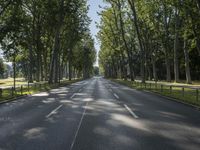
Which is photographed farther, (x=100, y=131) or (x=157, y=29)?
(x=157, y=29)

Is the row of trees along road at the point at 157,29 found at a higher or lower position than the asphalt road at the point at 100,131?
higher

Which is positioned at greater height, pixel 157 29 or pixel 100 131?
pixel 157 29

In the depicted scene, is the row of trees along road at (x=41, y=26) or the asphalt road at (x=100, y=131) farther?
the row of trees along road at (x=41, y=26)

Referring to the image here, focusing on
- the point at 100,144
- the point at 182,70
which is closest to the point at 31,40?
the point at 182,70

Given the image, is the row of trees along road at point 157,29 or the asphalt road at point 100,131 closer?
the asphalt road at point 100,131

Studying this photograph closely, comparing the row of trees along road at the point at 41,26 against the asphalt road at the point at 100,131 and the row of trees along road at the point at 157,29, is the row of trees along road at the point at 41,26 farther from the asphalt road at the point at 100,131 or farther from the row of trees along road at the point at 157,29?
the asphalt road at the point at 100,131

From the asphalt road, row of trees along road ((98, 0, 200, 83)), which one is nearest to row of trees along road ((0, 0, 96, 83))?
row of trees along road ((98, 0, 200, 83))

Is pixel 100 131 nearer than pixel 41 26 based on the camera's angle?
Yes

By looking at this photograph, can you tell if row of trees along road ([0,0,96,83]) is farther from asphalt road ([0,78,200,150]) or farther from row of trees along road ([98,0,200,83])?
asphalt road ([0,78,200,150])

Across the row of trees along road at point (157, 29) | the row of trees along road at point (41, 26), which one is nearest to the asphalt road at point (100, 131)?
the row of trees along road at point (41, 26)

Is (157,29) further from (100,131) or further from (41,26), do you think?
(100,131)

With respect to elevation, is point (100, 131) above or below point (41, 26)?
below

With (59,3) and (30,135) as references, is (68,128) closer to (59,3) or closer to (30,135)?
(30,135)

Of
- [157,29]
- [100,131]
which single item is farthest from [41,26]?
[100,131]
